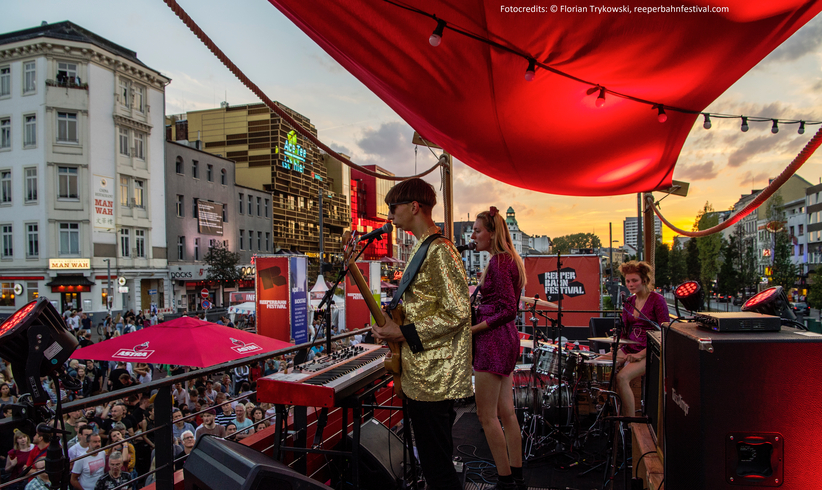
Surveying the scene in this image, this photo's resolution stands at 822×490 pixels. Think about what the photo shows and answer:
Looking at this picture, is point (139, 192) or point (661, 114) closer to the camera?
point (661, 114)

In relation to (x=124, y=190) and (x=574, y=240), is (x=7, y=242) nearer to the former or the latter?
(x=124, y=190)

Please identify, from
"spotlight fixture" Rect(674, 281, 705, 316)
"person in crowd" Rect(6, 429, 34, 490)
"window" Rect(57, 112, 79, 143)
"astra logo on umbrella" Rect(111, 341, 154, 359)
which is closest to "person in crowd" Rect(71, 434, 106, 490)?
"astra logo on umbrella" Rect(111, 341, 154, 359)

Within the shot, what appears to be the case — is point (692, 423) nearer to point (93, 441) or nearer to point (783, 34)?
point (783, 34)

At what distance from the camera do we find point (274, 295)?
1714 cm

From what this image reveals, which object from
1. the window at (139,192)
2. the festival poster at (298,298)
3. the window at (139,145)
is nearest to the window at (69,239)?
the window at (139,192)

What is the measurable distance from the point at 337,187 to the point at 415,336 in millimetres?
59585

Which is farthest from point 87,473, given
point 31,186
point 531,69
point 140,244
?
point 31,186

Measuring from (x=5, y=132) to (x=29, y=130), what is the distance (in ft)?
7.12

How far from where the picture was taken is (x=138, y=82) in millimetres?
33469

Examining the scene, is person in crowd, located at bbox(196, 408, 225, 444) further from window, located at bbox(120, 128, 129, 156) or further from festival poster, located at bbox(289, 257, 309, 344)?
window, located at bbox(120, 128, 129, 156)

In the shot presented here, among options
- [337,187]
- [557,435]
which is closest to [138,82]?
[337,187]

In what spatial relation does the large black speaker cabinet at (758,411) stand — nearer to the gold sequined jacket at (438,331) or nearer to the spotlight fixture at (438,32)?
the gold sequined jacket at (438,331)

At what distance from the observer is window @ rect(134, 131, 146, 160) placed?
33156 millimetres

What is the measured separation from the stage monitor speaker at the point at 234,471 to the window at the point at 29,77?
3822cm
